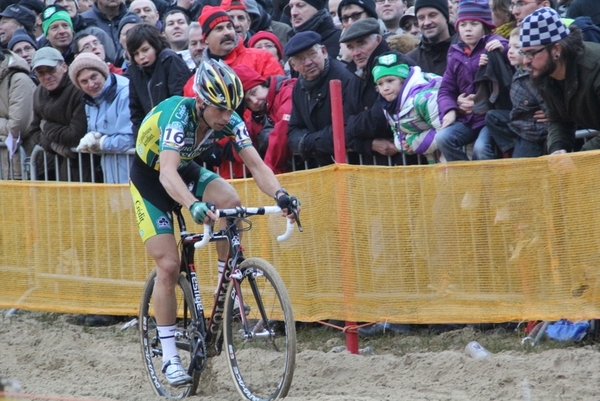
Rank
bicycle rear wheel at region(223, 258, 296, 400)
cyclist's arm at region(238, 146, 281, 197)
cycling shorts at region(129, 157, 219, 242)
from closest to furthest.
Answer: bicycle rear wheel at region(223, 258, 296, 400) < cyclist's arm at region(238, 146, 281, 197) < cycling shorts at region(129, 157, 219, 242)

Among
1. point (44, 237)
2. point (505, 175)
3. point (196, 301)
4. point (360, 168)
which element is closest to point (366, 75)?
point (360, 168)

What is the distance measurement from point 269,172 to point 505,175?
1.76m

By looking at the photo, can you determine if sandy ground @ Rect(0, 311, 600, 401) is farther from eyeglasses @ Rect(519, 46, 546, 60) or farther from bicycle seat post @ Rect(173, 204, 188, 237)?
eyeglasses @ Rect(519, 46, 546, 60)

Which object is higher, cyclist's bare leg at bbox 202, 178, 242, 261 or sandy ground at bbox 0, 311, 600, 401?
cyclist's bare leg at bbox 202, 178, 242, 261

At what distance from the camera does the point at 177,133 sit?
670 cm

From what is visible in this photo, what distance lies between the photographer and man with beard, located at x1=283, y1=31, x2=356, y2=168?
28.5ft

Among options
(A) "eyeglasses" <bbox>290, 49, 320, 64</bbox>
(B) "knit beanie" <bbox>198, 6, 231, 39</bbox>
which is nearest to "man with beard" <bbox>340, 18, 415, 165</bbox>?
(A) "eyeglasses" <bbox>290, 49, 320, 64</bbox>

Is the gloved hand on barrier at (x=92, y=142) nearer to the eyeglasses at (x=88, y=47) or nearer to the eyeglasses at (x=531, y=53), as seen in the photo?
the eyeglasses at (x=88, y=47)

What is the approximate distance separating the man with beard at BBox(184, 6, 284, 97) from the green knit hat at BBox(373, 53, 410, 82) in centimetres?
161

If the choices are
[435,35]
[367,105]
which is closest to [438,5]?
[435,35]

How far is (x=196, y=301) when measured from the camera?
23.2 ft

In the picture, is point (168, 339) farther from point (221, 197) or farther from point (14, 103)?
point (14, 103)

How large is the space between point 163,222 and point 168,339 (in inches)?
33.6

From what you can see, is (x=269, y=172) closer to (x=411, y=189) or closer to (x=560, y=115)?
(x=411, y=189)
